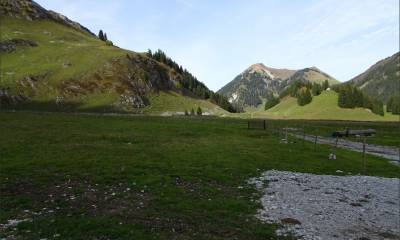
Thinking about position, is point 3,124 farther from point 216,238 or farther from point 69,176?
point 216,238

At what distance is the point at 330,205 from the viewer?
2770 cm

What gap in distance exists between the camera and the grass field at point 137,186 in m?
19.6

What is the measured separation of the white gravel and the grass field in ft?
5.44

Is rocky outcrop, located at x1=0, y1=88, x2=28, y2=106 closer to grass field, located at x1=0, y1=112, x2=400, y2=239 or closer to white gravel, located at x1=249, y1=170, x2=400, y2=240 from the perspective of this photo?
grass field, located at x1=0, y1=112, x2=400, y2=239

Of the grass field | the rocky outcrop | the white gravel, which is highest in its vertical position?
the rocky outcrop

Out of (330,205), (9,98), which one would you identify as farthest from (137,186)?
(9,98)

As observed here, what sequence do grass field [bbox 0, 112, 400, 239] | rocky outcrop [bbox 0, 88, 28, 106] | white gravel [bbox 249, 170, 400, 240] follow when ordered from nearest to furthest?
grass field [bbox 0, 112, 400, 239], white gravel [bbox 249, 170, 400, 240], rocky outcrop [bbox 0, 88, 28, 106]

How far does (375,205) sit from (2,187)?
25.9 metres

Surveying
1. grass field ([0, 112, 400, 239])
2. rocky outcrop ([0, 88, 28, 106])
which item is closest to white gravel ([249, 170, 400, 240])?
grass field ([0, 112, 400, 239])

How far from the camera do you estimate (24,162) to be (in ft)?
120

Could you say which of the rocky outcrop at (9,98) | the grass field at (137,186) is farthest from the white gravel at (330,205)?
the rocky outcrop at (9,98)

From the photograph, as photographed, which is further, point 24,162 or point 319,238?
point 24,162

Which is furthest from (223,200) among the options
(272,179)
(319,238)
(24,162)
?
(24,162)

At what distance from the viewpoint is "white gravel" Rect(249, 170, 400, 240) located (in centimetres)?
2211
